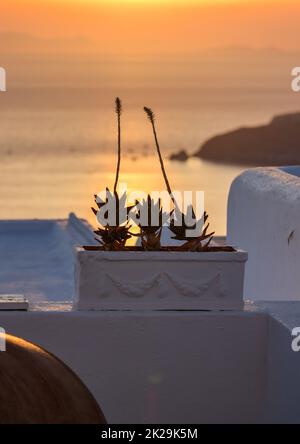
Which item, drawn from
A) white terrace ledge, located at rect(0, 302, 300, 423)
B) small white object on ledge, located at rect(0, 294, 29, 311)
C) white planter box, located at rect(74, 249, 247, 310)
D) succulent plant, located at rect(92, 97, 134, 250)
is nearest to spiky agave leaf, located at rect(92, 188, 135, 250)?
succulent plant, located at rect(92, 97, 134, 250)

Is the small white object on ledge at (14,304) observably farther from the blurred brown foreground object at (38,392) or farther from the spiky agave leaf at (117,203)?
the blurred brown foreground object at (38,392)

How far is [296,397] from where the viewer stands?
7203 millimetres

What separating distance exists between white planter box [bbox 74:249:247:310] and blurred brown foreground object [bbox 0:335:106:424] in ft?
8.98

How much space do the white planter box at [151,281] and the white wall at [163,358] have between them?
0.30ft

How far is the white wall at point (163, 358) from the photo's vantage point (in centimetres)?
774

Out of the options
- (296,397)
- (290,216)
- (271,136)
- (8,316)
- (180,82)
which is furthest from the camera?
(180,82)

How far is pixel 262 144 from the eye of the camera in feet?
135

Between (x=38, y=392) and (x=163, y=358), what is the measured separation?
304 cm

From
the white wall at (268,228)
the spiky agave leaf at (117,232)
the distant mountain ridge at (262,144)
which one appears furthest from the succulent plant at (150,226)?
the distant mountain ridge at (262,144)

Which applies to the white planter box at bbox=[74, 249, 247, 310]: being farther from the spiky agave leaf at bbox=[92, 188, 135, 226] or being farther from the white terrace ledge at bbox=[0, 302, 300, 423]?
the spiky agave leaf at bbox=[92, 188, 135, 226]

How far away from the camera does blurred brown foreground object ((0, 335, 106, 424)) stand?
15.4 ft
